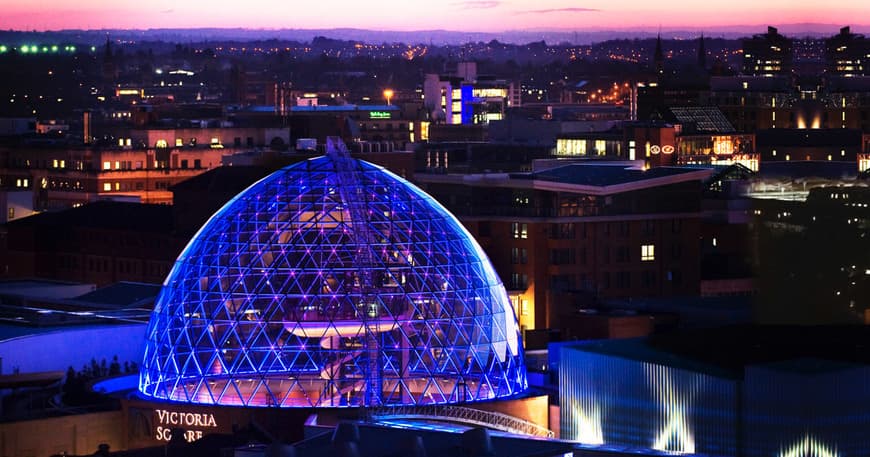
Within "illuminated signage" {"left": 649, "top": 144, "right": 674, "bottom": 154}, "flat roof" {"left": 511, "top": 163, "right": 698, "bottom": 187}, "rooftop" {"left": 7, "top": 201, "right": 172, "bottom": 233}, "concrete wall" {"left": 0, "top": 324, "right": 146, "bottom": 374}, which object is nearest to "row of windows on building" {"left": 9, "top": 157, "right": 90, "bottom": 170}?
"rooftop" {"left": 7, "top": 201, "right": 172, "bottom": 233}

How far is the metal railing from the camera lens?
63500 mm

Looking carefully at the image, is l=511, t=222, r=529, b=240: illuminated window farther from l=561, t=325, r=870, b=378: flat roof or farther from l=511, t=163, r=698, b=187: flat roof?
l=561, t=325, r=870, b=378: flat roof

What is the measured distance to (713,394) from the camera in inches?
2255

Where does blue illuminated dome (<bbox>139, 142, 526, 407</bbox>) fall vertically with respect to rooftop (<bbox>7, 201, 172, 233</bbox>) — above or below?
above

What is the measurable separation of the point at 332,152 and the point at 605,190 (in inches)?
1178

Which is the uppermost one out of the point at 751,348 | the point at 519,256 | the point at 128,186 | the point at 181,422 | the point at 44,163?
the point at 751,348

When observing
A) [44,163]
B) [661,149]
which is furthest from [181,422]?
[44,163]

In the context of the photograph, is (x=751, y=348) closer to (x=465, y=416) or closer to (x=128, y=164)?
(x=465, y=416)

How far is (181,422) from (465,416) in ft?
21.2

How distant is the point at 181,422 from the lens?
220ft

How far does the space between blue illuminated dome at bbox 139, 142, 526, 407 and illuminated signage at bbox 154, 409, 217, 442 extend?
0.96m

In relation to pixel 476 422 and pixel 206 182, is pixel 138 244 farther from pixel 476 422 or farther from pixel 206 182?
pixel 476 422

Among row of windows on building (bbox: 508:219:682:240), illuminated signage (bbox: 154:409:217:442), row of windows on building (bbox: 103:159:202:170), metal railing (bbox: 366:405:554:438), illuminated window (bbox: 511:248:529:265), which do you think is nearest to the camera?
metal railing (bbox: 366:405:554:438)

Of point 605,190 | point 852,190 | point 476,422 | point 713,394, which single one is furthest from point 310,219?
point 852,190
